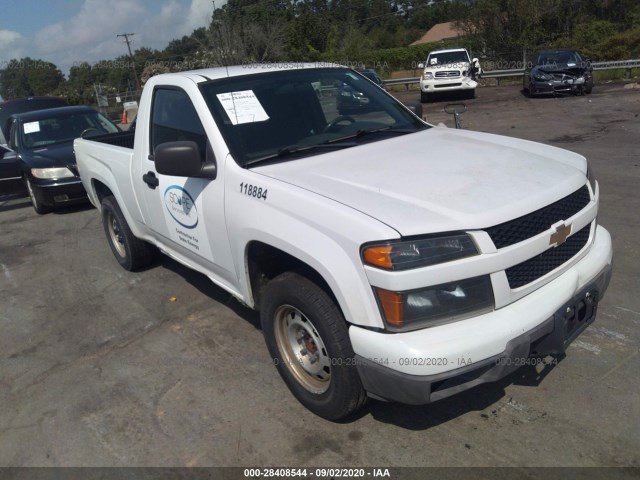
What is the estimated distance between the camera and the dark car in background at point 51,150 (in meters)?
8.91

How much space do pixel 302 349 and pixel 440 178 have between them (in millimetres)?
1263

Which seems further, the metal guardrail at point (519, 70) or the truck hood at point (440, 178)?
the metal guardrail at point (519, 70)

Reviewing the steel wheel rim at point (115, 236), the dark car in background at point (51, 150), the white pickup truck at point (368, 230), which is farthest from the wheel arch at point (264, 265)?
the dark car in background at point (51, 150)

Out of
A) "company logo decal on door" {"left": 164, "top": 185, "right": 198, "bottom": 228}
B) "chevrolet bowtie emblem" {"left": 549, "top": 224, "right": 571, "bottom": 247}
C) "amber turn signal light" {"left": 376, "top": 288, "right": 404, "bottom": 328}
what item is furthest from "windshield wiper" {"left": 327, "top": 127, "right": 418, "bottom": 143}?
"amber turn signal light" {"left": 376, "top": 288, "right": 404, "bottom": 328}

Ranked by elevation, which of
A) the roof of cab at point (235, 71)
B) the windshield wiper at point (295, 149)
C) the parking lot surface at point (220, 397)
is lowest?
the parking lot surface at point (220, 397)

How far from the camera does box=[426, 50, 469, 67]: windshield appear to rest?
21469 mm

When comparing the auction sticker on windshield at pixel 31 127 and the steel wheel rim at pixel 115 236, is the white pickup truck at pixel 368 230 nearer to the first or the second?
the steel wheel rim at pixel 115 236

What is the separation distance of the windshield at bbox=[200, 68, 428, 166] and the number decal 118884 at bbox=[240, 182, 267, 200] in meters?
0.23

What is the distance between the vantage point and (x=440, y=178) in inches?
122

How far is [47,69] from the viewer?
240 feet

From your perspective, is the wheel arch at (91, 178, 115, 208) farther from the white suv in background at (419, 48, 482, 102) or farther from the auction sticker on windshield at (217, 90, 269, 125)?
the white suv in background at (419, 48, 482, 102)

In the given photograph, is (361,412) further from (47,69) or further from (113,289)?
(47,69)

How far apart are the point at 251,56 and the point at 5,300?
26.1m

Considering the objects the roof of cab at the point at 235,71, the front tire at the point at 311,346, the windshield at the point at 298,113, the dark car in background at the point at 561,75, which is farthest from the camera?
the dark car in background at the point at 561,75
